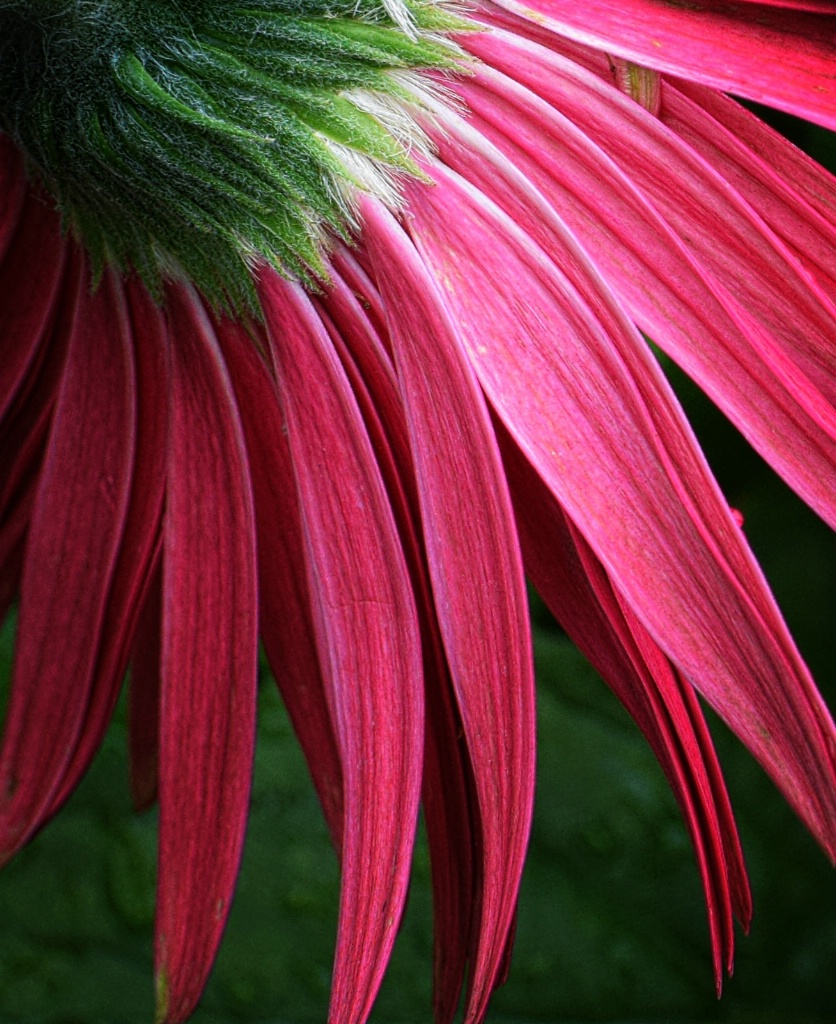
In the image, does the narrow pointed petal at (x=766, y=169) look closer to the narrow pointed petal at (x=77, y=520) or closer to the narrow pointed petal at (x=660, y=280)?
the narrow pointed petal at (x=660, y=280)

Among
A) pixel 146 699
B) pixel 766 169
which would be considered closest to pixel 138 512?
pixel 146 699

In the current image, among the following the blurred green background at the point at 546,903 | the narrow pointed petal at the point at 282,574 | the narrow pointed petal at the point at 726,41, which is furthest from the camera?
the blurred green background at the point at 546,903

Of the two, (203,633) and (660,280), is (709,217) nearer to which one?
(660,280)

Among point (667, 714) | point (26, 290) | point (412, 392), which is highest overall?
point (26, 290)

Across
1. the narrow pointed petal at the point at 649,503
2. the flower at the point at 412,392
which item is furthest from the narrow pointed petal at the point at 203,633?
the narrow pointed petal at the point at 649,503

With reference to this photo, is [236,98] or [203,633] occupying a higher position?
[236,98]
